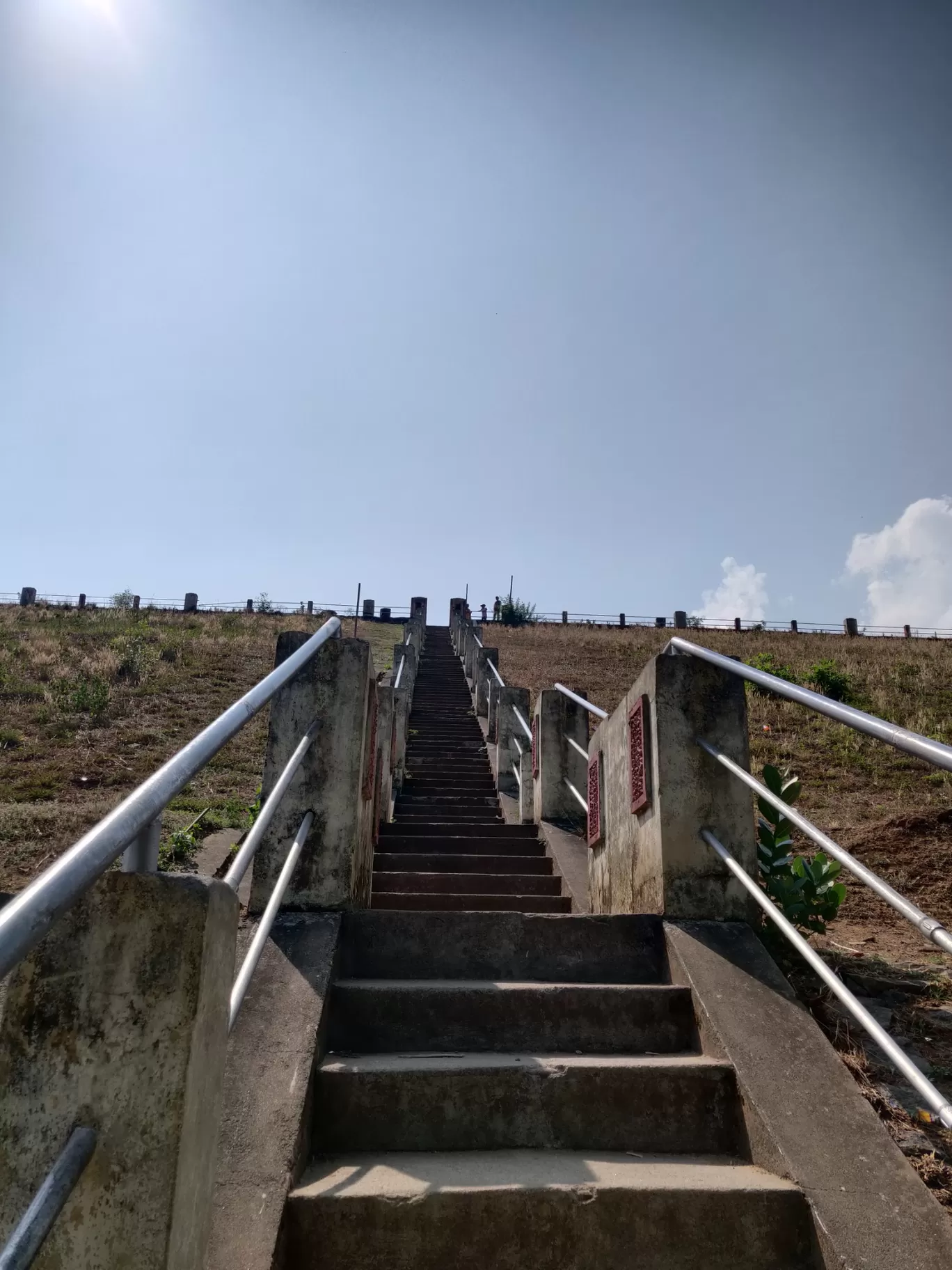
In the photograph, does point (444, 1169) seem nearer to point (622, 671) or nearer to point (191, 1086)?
point (191, 1086)

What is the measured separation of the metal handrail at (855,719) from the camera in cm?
160

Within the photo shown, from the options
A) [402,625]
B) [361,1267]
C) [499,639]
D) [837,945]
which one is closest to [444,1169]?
[361,1267]

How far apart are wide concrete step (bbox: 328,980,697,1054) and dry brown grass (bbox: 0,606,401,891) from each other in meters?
3.89

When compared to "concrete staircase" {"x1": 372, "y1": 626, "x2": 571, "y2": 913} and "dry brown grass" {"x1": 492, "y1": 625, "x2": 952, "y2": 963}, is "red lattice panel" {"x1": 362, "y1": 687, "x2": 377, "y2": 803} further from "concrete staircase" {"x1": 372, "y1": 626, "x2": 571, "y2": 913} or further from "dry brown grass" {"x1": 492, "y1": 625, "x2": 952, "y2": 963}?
"dry brown grass" {"x1": 492, "y1": 625, "x2": 952, "y2": 963}

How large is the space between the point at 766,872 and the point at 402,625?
107 feet

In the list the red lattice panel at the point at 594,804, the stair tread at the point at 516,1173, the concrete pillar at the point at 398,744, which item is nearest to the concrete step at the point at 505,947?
the stair tread at the point at 516,1173

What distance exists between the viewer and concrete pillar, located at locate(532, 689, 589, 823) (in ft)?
22.7

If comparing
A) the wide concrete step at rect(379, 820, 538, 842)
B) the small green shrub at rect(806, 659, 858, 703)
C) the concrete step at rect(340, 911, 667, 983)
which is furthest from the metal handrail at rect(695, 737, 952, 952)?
the small green shrub at rect(806, 659, 858, 703)

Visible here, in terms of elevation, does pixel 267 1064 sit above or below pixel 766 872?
below

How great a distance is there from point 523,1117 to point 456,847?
12.9 feet

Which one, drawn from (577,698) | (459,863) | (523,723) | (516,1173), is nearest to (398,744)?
(523,723)

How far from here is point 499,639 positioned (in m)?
28.7

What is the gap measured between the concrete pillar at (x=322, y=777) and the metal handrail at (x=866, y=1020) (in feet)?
5.35

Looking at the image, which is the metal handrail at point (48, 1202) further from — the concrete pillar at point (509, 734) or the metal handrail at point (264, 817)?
the concrete pillar at point (509, 734)
